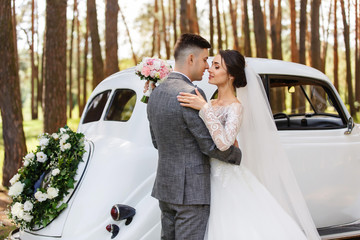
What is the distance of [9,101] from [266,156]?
6.64 meters

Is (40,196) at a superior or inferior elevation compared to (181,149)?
inferior

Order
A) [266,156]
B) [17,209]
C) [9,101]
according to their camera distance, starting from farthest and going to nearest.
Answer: [9,101] → [17,209] → [266,156]

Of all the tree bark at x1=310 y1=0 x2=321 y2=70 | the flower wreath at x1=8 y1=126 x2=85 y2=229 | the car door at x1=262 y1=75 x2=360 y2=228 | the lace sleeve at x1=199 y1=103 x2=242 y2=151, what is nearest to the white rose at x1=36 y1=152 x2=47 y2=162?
the flower wreath at x1=8 y1=126 x2=85 y2=229

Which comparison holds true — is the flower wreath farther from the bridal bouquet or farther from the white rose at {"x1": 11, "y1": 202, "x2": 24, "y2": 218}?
the bridal bouquet

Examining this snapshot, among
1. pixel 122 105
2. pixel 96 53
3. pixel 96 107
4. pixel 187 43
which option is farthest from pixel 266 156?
pixel 96 53

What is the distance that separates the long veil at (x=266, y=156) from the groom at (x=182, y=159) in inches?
22.2

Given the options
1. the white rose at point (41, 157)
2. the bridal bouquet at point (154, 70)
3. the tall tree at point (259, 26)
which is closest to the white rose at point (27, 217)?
the white rose at point (41, 157)

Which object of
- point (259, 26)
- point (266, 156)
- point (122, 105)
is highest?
point (259, 26)

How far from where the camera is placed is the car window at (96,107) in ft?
16.3

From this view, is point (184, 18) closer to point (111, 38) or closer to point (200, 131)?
point (111, 38)

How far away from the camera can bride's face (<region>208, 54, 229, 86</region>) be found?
3.23 meters

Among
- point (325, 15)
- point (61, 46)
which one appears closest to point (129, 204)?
point (61, 46)

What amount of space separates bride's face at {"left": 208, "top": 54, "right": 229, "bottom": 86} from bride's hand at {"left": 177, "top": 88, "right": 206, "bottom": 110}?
48 cm

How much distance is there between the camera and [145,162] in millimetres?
3713
